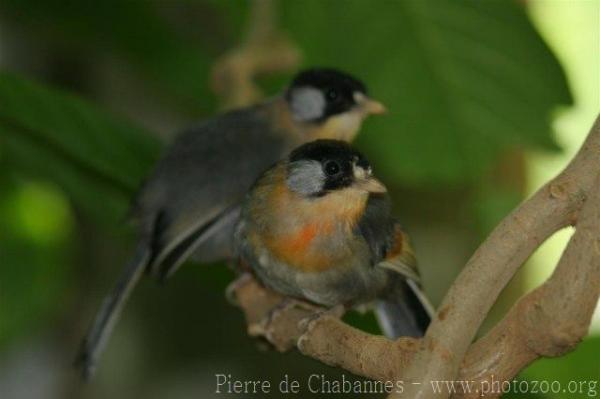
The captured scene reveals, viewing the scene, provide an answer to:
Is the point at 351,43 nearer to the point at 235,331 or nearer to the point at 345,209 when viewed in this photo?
the point at 345,209

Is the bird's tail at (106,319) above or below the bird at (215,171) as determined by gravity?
below

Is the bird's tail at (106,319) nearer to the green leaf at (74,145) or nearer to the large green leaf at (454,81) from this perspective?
the green leaf at (74,145)

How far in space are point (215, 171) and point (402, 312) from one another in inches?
20.2

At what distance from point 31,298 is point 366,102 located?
0.94 m

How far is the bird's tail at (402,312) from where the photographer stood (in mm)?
1942

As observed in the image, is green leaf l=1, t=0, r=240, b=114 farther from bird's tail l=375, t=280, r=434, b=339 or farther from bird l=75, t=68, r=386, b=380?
bird's tail l=375, t=280, r=434, b=339

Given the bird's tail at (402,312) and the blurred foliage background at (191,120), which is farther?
the blurred foliage background at (191,120)

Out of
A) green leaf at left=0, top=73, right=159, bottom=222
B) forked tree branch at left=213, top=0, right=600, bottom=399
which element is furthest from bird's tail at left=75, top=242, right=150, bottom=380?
forked tree branch at left=213, top=0, right=600, bottom=399

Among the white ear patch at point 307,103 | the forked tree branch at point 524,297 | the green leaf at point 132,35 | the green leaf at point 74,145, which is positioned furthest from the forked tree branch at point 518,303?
the green leaf at point 132,35

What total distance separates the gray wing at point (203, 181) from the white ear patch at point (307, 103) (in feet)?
0.24

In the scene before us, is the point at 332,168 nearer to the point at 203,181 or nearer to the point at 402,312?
the point at 402,312

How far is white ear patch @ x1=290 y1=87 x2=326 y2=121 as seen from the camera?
241 cm

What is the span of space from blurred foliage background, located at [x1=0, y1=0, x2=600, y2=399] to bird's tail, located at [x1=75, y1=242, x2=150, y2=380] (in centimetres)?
16

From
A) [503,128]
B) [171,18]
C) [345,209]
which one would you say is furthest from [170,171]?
[171,18]
